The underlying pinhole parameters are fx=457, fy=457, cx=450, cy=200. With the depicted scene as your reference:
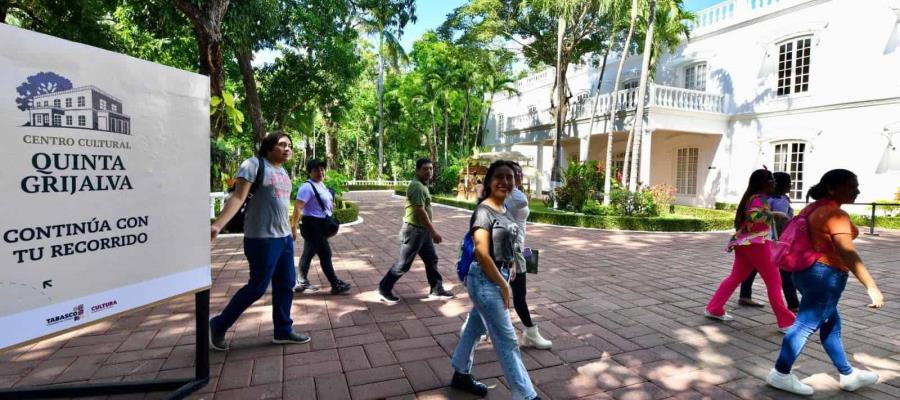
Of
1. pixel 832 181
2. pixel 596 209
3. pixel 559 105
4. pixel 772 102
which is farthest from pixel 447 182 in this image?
pixel 832 181

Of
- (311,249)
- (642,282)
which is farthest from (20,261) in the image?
(642,282)

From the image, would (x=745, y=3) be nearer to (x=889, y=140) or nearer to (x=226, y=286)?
(x=889, y=140)

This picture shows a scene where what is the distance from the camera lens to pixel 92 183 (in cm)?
210

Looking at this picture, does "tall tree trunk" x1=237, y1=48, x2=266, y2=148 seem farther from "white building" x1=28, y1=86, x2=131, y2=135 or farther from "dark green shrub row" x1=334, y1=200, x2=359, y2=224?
"white building" x1=28, y1=86, x2=131, y2=135

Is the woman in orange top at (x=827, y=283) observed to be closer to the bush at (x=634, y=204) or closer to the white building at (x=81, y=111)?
the white building at (x=81, y=111)

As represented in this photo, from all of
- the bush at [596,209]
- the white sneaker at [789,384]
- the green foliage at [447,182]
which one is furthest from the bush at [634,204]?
the green foliage at [447,182]

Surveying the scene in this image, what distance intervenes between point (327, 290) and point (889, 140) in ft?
51.3

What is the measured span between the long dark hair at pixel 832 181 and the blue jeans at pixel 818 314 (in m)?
0.43

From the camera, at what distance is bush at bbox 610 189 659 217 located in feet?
39.8

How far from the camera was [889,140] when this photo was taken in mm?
12617

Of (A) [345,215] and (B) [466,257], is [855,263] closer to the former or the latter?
(B) [466,257]

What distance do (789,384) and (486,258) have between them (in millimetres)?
2149

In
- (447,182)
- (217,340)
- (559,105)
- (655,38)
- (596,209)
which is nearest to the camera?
(217,340)

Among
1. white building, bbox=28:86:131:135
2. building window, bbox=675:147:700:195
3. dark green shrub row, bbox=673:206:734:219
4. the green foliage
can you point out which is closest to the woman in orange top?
white building, bbox=28:86:131:135
